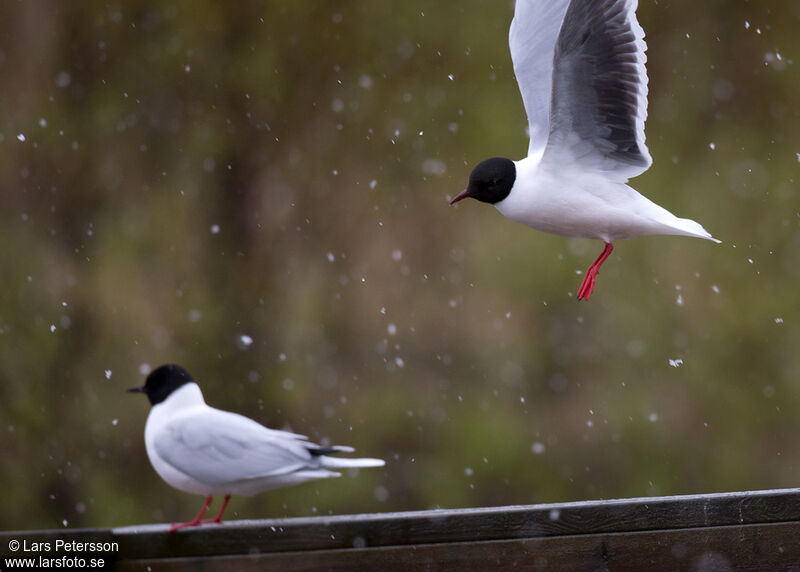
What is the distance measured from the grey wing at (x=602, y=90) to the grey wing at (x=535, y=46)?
138 mm

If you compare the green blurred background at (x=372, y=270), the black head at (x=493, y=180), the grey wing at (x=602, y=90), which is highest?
the grey wing at (x=602, y=90)

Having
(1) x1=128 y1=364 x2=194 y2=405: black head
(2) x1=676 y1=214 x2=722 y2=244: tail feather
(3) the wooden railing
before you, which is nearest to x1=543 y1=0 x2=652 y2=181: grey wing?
(2) x1=676 y1=214 x2=722 y2=244: tail feather

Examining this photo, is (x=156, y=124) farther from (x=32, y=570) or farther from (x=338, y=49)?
(x=32, y=570)

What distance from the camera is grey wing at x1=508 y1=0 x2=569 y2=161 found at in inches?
61.6

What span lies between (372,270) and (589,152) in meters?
3.41

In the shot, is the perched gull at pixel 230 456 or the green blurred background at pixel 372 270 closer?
the perched gull at pixel 230 456

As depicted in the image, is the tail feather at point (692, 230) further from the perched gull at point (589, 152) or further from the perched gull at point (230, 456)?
the perched gull at point (230, 456)

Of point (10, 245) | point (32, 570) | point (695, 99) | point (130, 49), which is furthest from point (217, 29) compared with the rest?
point (32, 570)

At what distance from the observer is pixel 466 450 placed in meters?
4.79

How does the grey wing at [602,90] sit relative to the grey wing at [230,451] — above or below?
above

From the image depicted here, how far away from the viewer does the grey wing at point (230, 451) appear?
203 centimetres

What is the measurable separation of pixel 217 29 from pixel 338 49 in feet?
1.77

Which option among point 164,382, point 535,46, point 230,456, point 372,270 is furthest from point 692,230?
point 372,270

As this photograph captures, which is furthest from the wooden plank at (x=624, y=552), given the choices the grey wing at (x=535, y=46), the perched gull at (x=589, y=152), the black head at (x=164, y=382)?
the black head at (x=164, y=382)
